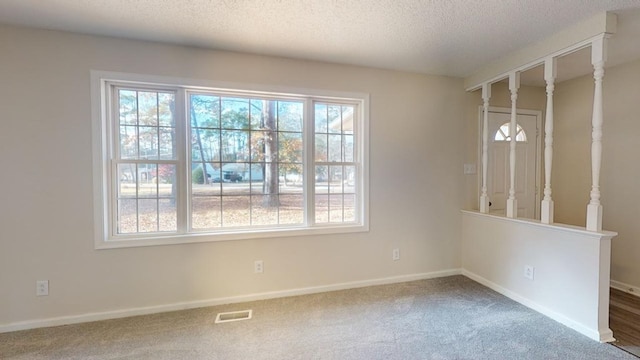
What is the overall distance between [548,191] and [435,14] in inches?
70.3

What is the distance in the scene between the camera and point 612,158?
3109mm

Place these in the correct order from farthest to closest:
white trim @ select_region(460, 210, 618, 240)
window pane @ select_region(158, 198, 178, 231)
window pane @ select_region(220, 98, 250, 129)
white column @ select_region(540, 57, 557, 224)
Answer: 1. window pane @ select_region(220, 98, 250, 129)
2. window pane @ select_region(158, 198, 178, 231)
3. white column @ select_region(540, 57, 557, 224)
4. white trim @ select_region(460, 210, 618, 240)

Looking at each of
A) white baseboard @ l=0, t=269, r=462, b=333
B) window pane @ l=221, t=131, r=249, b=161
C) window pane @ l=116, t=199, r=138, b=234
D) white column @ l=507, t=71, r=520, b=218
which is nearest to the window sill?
window pane @ l=116, t=199, r=138, b=234

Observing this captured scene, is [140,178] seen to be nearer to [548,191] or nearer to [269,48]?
[269,48]

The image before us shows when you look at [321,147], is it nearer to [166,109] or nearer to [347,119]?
[347,119]

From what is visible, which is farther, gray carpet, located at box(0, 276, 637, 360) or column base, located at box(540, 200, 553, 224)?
column base, located at box(540, 200, 553, 224)

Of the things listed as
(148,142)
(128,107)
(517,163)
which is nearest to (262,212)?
(148,142)

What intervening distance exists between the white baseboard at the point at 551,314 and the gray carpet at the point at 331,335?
0.06 metres

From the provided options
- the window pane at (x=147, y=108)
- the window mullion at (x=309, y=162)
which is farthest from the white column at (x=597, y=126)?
the window pane at (x=147, y=108)

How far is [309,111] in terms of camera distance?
301cm

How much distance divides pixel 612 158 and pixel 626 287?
1.36 metres

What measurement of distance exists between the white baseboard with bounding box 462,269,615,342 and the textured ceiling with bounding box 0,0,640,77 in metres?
2.36

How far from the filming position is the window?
255cm

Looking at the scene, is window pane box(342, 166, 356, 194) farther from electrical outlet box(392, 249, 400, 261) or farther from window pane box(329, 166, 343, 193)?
electrical outlet box(392, 249, 400, 261)
